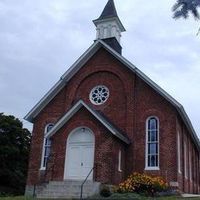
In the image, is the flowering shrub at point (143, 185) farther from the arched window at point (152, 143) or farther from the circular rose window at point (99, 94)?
the circular rose window at point (99, 94)

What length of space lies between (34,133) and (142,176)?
8915 mm

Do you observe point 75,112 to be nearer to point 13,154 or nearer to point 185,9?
point 185,9

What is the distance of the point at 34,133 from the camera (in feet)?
81.0

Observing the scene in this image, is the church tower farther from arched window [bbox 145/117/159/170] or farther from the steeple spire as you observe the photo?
arched window [bbox 145/117/159/170]

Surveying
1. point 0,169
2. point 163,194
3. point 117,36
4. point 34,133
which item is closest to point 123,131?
point 163,194

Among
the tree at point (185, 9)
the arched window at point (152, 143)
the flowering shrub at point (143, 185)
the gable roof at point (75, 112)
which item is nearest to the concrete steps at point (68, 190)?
the flowering shrub at point (143, 185)

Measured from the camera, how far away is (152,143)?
2127 cm

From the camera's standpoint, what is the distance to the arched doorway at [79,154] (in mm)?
20625

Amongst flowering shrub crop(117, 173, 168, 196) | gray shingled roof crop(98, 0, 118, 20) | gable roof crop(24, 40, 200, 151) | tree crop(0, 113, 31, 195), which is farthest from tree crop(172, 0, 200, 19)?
tree crop(0, 113, 31, 195)

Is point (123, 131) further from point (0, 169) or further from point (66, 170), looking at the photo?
point (0, 169)

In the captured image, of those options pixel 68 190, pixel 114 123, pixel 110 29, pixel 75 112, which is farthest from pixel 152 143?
pixel 110 29

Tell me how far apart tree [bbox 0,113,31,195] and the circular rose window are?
22.3 metres

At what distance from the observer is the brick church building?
66.3 ft

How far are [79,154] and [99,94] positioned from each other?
472 cm
